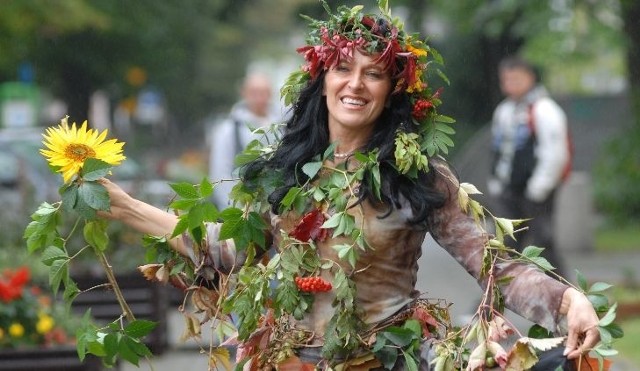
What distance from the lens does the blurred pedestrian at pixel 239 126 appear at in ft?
33.5

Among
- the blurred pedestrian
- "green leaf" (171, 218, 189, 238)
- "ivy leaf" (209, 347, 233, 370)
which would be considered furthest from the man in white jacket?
"green leaf" (171, 218, 189, 238)

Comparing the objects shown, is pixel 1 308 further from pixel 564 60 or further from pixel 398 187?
pixel 564 60

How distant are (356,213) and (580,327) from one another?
2.62 ft

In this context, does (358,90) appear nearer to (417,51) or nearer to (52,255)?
(417,51)

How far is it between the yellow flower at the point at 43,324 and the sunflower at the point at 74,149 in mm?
5154

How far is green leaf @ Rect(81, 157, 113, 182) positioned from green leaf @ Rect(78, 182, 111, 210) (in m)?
0.03

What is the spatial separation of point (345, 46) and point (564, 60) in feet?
58.8

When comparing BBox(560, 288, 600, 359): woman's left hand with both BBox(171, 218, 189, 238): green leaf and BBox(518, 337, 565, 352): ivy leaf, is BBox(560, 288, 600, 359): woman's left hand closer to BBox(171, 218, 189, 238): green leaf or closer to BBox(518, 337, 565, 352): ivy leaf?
BBox(518, 337, 565, 352): ivy leaf

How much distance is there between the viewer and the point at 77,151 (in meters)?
4.92

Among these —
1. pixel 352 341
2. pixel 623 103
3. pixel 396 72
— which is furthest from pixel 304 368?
pixel 623 103

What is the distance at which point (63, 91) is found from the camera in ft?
124

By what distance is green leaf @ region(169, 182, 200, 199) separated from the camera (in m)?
4.94

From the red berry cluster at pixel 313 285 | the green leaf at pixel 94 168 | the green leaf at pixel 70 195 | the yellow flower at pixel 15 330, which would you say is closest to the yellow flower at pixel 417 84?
the red berry cluster at pixel 313 285

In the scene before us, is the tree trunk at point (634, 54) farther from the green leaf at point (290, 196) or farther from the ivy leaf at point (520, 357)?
the ivy leaf at point (520, 357)
